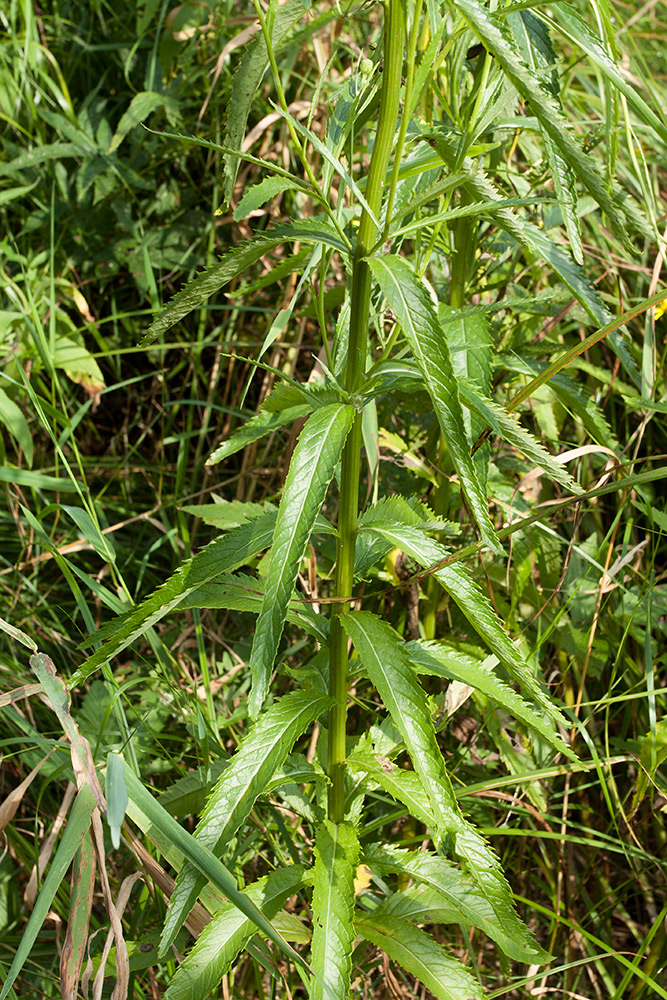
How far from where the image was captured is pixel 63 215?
7.69ft

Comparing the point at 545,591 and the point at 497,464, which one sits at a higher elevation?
the point at 497,464

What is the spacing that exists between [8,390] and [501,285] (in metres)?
1.25

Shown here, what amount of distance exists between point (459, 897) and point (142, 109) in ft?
6.36

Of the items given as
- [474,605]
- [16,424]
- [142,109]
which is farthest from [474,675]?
[142,109]

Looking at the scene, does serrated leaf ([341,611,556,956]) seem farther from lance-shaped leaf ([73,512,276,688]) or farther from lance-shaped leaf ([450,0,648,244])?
lance-shaped leaf ([450,0,648,244])

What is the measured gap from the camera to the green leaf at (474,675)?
99cm

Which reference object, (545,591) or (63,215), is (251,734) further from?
(63,215)

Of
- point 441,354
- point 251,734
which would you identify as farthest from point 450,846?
point 441,354

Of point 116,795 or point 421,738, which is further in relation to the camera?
point 421,738

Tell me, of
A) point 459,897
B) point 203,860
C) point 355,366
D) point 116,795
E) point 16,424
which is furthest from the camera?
point 16,424

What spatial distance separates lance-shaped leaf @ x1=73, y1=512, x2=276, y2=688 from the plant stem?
110mm

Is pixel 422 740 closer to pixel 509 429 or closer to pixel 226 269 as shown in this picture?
pixel 509 429

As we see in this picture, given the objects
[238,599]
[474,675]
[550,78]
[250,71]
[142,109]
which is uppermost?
[142,109]

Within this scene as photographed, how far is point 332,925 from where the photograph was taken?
988mm
